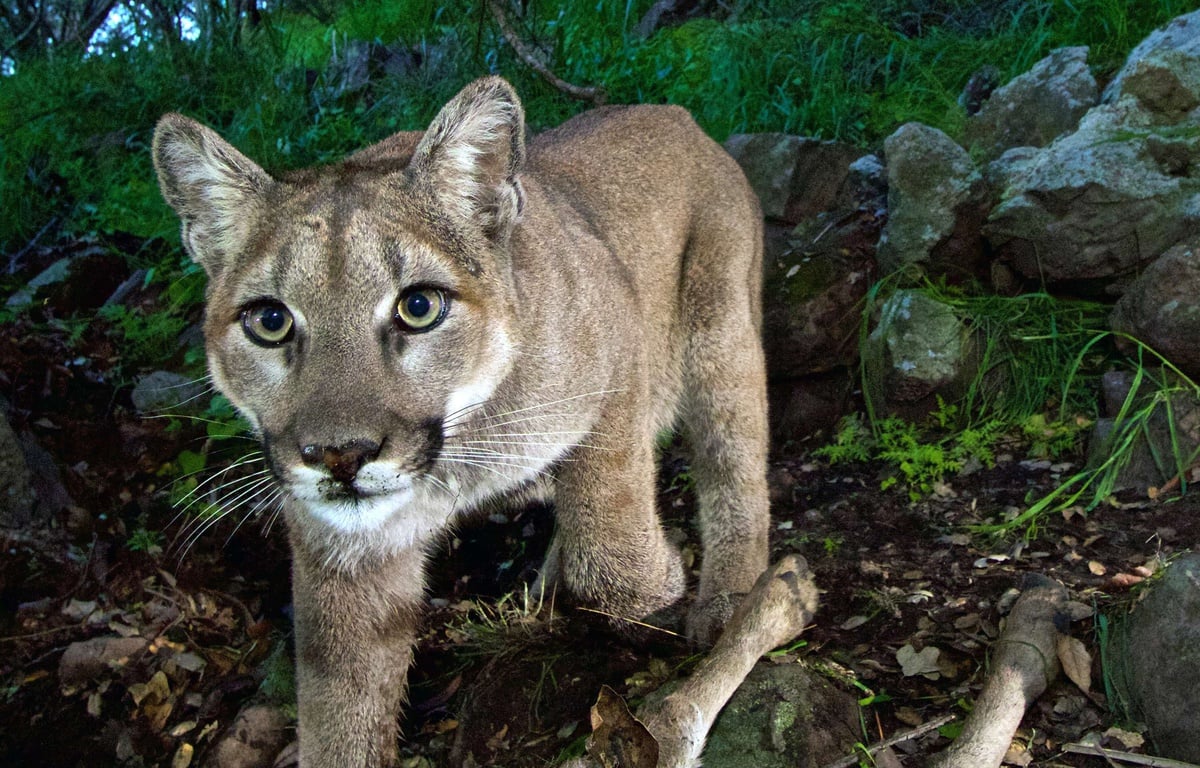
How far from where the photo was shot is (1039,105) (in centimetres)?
491

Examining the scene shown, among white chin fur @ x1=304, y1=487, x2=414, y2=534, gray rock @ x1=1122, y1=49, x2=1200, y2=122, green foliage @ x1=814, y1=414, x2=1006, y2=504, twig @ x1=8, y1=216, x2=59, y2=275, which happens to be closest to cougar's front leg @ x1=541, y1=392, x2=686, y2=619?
white chin fur @ x1=304, y1=487, x2=414, y2=534

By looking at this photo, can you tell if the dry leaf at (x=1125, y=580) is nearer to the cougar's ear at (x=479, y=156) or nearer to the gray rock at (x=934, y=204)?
the cougar's ear at (x=479, y=156)

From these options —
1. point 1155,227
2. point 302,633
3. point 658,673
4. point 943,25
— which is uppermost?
point 943,25

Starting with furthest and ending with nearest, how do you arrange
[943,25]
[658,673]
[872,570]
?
[943,25] < [872,570] < [658,673]

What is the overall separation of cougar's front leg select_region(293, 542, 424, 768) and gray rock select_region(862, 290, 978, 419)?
230cm

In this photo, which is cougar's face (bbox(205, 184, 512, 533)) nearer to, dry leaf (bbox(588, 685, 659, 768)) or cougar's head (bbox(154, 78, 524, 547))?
cougar's head (bbox(154, 78, 524, 547))

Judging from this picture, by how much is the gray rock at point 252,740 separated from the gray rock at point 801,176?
3.50m

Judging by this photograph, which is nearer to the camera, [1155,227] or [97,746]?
[97,746]

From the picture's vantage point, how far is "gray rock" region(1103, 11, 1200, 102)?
4.36 m

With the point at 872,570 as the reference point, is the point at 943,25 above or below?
above

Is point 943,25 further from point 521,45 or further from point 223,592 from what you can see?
point 223,592

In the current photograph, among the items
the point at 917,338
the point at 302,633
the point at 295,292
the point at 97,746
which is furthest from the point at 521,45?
the point at 97,746

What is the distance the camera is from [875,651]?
283 cm

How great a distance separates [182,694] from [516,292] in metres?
2.21
